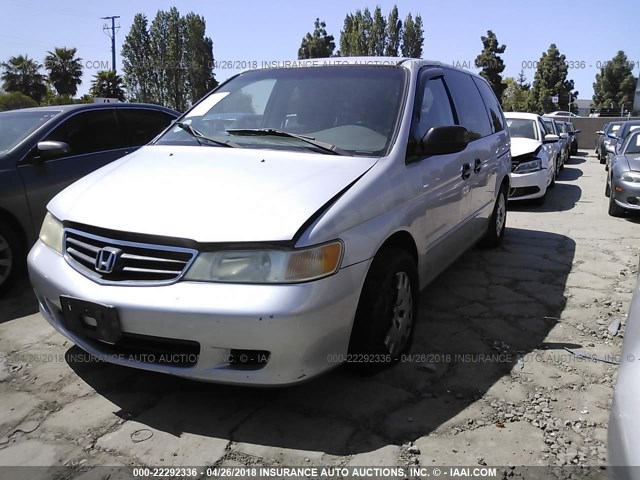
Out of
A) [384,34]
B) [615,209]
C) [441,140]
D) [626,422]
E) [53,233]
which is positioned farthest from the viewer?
[384,34]

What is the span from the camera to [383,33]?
5634cm

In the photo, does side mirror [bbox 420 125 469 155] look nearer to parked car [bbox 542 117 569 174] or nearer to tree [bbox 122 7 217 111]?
parked car [bbox 542 117 569 174]

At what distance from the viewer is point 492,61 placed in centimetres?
4762

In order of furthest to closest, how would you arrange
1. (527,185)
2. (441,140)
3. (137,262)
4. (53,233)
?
(527,185) < (441,140) < (53,233) < (137,262)

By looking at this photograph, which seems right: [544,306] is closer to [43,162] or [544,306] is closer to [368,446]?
[368,446]

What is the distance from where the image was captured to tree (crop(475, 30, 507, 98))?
47.6 metres

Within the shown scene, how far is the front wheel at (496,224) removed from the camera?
18.3 ft

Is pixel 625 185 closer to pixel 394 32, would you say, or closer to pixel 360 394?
pixel 360 394

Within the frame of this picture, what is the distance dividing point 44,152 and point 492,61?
1938 inches

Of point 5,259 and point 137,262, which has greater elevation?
point 137,262

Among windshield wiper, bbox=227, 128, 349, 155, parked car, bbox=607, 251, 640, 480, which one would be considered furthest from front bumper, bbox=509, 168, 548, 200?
parked car, bbox=607, 251, 640, 480

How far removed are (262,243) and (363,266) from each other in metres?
0.54

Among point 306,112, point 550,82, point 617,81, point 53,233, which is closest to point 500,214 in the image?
point 306,112

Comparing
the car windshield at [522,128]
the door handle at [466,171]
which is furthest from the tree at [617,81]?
the door handle at [466,171]
